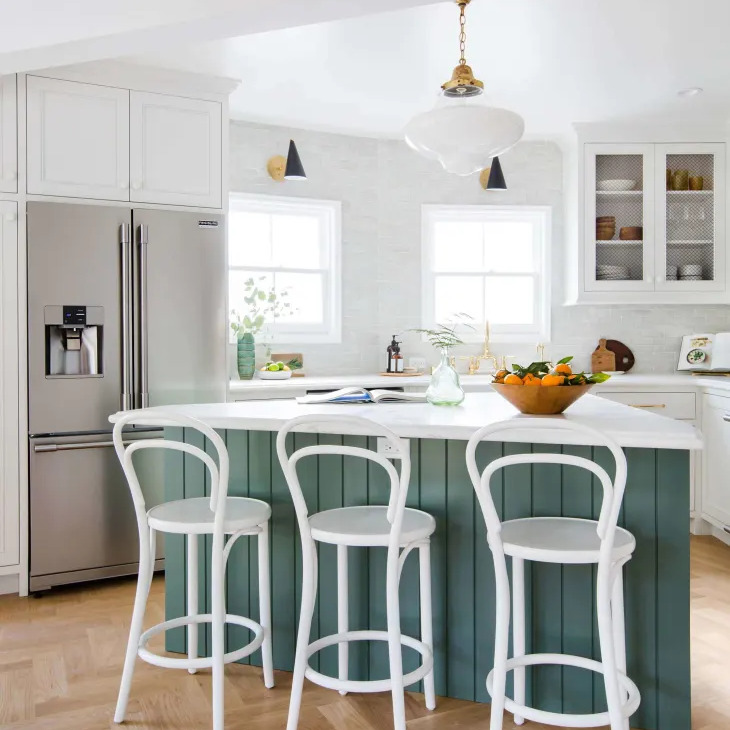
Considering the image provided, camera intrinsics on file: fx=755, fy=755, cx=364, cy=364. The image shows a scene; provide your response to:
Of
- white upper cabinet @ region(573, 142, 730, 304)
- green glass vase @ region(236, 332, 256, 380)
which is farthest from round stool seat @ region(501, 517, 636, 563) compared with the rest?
white upper cabinet @ region(573, 142, 730, 304)

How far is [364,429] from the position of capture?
2057mm

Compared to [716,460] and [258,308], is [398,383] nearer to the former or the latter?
[258,308]

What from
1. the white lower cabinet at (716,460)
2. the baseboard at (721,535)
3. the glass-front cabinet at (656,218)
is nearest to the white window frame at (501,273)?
the glass-front cabinet at (656,218)

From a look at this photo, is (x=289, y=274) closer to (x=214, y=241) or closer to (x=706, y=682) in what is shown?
(x=214, y=241)

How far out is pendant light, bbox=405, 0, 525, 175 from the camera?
229 centimetres

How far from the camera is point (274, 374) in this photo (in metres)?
4.44

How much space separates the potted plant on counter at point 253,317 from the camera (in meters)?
4.54

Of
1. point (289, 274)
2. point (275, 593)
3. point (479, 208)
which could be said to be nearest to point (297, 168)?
point (289, 274)

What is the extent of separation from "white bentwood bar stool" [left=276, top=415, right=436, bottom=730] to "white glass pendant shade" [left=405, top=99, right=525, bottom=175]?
0.93 m

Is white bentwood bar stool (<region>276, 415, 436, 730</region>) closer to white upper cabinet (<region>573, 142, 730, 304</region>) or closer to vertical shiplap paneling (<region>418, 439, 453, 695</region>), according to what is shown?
vertical shiplap paneling (<region>418, 439, 453, 695</region>)

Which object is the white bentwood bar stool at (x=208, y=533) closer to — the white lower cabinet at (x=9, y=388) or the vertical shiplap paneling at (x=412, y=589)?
the vertical shiplap paneling at (x=412, y=589)

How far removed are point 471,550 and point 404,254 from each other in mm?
3035

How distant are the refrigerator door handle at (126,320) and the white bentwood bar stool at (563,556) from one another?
6.91 feet

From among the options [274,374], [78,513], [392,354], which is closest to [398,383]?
[392,354]
